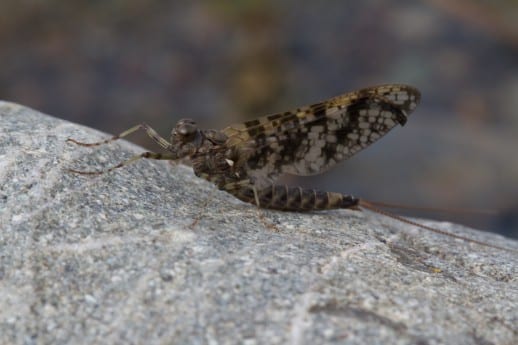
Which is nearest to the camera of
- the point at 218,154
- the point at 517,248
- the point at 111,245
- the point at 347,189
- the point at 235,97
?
the point at 111,245

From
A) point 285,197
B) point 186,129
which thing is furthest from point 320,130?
point 186,129

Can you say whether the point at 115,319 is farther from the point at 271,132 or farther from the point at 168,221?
the point at 271,132

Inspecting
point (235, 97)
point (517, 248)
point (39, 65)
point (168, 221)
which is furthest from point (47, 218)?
point (39, 65)

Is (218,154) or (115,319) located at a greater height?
(218,154)

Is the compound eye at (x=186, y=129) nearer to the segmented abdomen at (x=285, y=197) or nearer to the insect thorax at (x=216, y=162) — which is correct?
the insect thorax at (x=216, y=162)

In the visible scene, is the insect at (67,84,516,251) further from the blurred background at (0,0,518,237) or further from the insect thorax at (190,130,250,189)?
the blurred background at (0,0,518,237)

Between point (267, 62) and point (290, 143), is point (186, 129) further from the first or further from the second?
point (267, 62)

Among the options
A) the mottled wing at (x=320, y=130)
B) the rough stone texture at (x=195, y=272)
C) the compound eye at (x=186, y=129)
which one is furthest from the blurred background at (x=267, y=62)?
the rough stone texture at (x=195, y=272)
